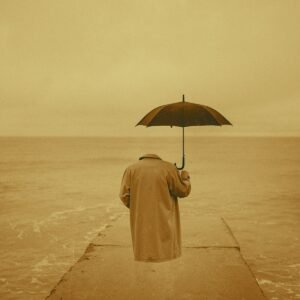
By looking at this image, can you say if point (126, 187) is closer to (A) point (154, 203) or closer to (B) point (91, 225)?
(A) point (154, 203)

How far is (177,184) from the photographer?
4.38m

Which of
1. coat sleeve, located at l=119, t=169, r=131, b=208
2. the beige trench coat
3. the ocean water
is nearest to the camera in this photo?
the beige trench coat

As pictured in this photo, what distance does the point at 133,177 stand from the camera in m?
4.46

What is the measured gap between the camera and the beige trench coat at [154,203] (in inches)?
172

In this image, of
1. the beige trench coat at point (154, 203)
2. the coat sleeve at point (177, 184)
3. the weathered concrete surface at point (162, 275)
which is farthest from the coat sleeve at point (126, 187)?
the weathered concrete surface at point (162, 275)

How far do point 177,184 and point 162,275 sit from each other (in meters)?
1.73

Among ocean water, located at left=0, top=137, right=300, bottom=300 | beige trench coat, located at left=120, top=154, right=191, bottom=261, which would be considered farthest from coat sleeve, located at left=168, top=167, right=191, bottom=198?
ocean water, located at left=0, top=137, right=300, bottom=300

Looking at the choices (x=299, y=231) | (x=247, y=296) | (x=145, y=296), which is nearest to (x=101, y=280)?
(x=145, y=296)

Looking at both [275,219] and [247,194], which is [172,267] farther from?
[247,194]

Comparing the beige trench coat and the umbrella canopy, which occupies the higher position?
the umbrella canopy

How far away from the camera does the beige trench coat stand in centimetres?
437

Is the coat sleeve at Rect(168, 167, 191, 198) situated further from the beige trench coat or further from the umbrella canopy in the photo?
the umbrella canopy

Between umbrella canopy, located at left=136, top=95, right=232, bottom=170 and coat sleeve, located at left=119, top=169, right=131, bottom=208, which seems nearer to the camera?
coat sleeve, located at left=119, top=169, right=131, bottom=208

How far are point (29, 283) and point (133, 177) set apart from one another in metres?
5.39
